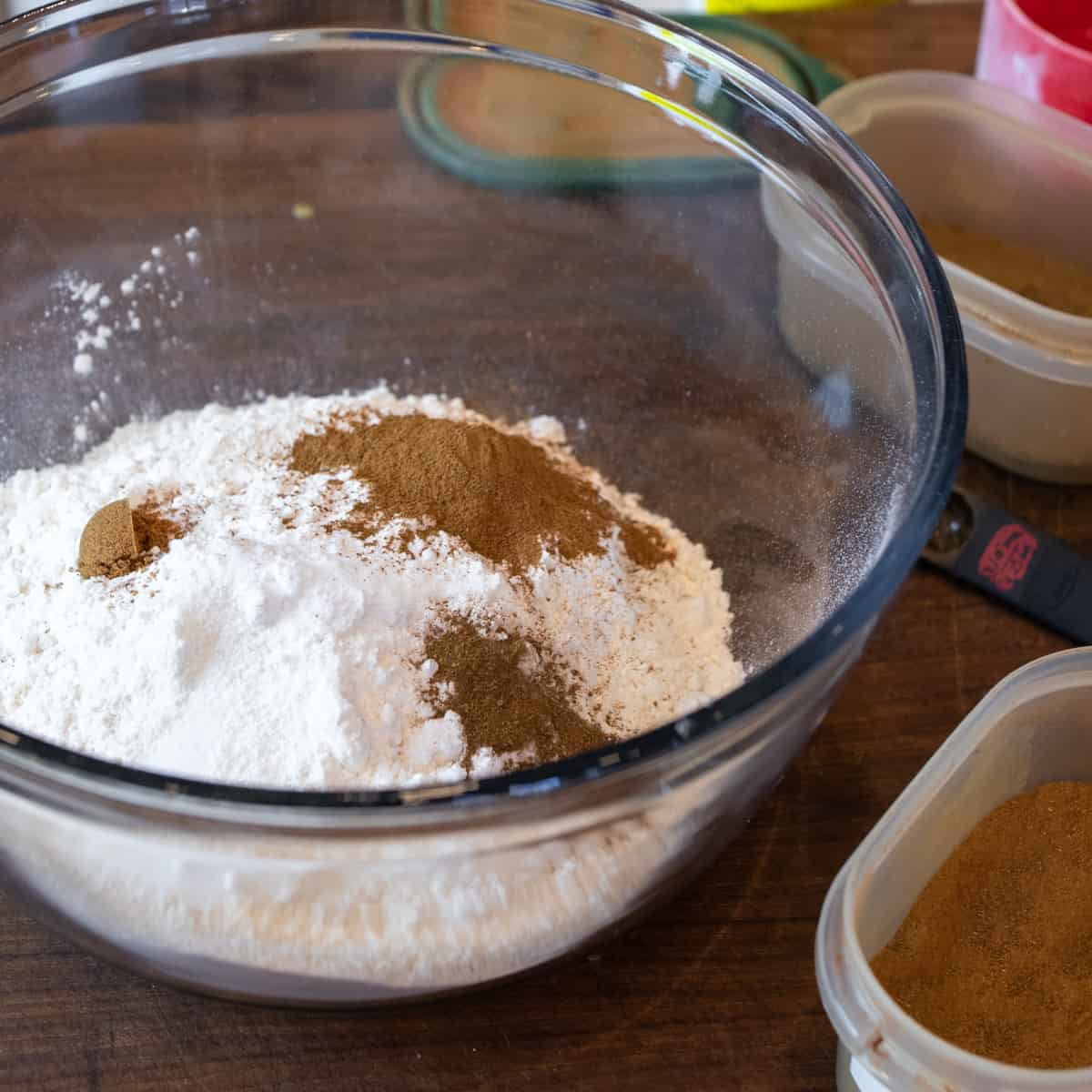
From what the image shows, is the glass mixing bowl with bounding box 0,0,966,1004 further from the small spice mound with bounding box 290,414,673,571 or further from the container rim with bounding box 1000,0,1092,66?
the container rim with bounding box 1000,0,1092,66

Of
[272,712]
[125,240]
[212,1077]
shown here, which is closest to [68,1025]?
[212,1077]

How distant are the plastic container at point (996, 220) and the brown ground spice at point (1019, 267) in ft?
0.05

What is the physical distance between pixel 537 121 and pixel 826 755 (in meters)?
0.64

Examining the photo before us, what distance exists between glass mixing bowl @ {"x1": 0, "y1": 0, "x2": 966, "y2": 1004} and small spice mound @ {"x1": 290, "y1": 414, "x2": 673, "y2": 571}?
0.13m

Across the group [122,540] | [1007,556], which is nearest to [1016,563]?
[1007,556]

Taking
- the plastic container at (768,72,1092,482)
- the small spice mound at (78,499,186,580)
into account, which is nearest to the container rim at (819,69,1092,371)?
the plastic container at (768,72,1092,482)

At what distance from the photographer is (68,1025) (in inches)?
32.8

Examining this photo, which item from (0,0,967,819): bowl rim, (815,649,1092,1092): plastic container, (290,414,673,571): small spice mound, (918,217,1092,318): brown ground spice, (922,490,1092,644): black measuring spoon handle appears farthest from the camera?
(918,217,1092,318): brown ground spice

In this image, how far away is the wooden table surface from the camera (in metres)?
0.82

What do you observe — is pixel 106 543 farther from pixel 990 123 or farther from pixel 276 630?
pixel 990 123

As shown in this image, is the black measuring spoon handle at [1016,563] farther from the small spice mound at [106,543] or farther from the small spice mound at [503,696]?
the small spice mound at [106,543]

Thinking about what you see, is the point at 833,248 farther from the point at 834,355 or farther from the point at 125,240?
the point at 125,240

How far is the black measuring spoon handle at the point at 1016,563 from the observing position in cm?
108

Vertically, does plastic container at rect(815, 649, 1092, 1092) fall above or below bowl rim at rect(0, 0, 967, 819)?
below
